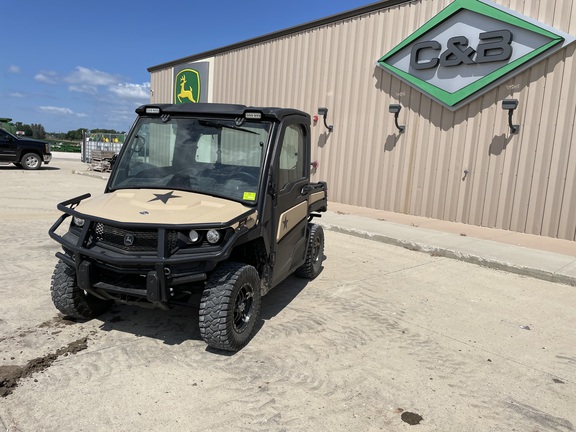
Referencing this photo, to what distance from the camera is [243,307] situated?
12.6ft

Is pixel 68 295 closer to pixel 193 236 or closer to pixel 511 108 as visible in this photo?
pixel 193 236

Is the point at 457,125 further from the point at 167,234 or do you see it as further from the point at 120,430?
the point at 120,430

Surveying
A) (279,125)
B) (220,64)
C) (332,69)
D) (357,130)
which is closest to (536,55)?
(357,130)

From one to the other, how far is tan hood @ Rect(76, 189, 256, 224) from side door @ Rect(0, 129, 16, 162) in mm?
19153

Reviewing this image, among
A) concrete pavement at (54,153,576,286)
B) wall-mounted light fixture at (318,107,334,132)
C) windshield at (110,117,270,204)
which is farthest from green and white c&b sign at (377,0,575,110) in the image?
windshield at (110,117,270,204)

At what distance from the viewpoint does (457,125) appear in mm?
10703

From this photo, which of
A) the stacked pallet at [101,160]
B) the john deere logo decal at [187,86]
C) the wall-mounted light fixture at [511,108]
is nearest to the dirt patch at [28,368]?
the wall-mounted light fixture at [511,108]

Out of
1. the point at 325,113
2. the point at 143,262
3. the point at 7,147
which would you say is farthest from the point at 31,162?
the point at 143,262

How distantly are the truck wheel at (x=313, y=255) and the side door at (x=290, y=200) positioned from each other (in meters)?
0.40

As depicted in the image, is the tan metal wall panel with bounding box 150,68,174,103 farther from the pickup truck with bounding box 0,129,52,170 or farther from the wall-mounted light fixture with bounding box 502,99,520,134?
the wall-mounted light fixture with bounding box 502,99,520,134

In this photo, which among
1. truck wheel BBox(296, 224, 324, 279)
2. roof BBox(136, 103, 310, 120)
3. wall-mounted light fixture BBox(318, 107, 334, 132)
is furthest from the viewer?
wall-mounted light fixture BBox(318, 107, 334, 132)

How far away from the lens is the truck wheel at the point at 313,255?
19.0 feet

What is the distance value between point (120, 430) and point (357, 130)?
36.9 ft

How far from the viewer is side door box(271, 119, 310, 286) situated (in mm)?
4258
